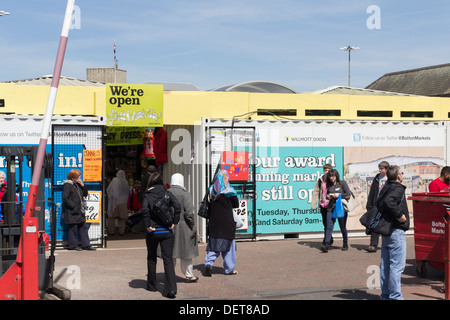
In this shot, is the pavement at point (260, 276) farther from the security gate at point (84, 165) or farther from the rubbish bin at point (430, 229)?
the security gate at point (84, 165)

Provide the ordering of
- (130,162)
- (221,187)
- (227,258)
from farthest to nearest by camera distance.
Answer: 1. (130,162)
2. (227,258)
3. (221,187)

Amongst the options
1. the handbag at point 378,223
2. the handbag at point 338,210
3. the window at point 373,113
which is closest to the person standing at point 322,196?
the handbag at point 338,210

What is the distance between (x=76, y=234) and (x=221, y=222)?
421cm

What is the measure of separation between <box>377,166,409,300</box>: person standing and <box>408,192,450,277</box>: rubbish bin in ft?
6.12

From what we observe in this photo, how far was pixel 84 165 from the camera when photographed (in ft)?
43.6

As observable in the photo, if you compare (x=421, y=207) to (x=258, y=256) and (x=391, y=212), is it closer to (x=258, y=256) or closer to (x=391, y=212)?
(x=391, y=212)

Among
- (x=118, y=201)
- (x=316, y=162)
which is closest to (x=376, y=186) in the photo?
(x=316, y=162)

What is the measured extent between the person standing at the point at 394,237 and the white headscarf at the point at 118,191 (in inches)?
359

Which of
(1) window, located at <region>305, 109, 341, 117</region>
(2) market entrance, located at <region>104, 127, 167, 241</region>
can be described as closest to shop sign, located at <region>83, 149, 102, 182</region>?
(2) market entrance, located at <region>104, 127, 167, 241</region>

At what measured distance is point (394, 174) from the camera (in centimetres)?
816

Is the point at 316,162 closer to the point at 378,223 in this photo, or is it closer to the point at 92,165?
the point at 92,165

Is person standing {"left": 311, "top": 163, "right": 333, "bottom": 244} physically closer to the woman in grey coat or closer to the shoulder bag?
the woman in grey coat
